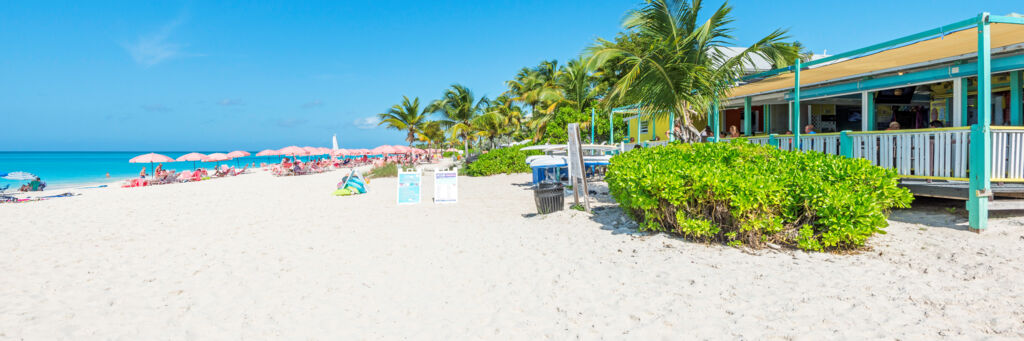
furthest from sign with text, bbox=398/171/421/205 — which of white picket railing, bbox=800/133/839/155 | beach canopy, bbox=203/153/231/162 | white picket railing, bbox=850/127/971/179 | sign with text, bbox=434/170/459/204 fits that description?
beach canopy, bbox=203/153/231/162

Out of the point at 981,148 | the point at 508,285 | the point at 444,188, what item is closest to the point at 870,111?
the point at 981,148

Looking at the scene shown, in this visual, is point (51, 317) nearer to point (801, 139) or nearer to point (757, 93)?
point (801, 139)

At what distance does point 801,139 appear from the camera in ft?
27.0

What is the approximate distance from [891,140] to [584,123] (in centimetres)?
1691

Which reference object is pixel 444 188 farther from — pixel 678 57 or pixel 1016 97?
pixel 1016 97

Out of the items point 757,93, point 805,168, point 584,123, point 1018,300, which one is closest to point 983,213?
point 805,168

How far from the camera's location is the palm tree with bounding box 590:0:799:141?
26.2 feet

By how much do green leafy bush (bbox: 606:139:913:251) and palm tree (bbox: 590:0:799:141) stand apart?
271 cm

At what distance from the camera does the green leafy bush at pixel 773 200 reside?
14.9 feet

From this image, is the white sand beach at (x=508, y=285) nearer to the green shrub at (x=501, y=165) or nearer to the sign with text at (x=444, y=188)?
the sign with text at (x=444, y=188)

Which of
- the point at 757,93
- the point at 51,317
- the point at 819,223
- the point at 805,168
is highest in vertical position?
the point at 757,93

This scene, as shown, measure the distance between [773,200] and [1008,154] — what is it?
3608mm

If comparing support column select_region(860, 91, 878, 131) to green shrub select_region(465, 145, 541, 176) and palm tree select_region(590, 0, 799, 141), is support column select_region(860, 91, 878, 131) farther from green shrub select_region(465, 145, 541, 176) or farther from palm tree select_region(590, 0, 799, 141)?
green shrub select_region(465, 145, 541, 176)

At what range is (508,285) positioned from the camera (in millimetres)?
4180
